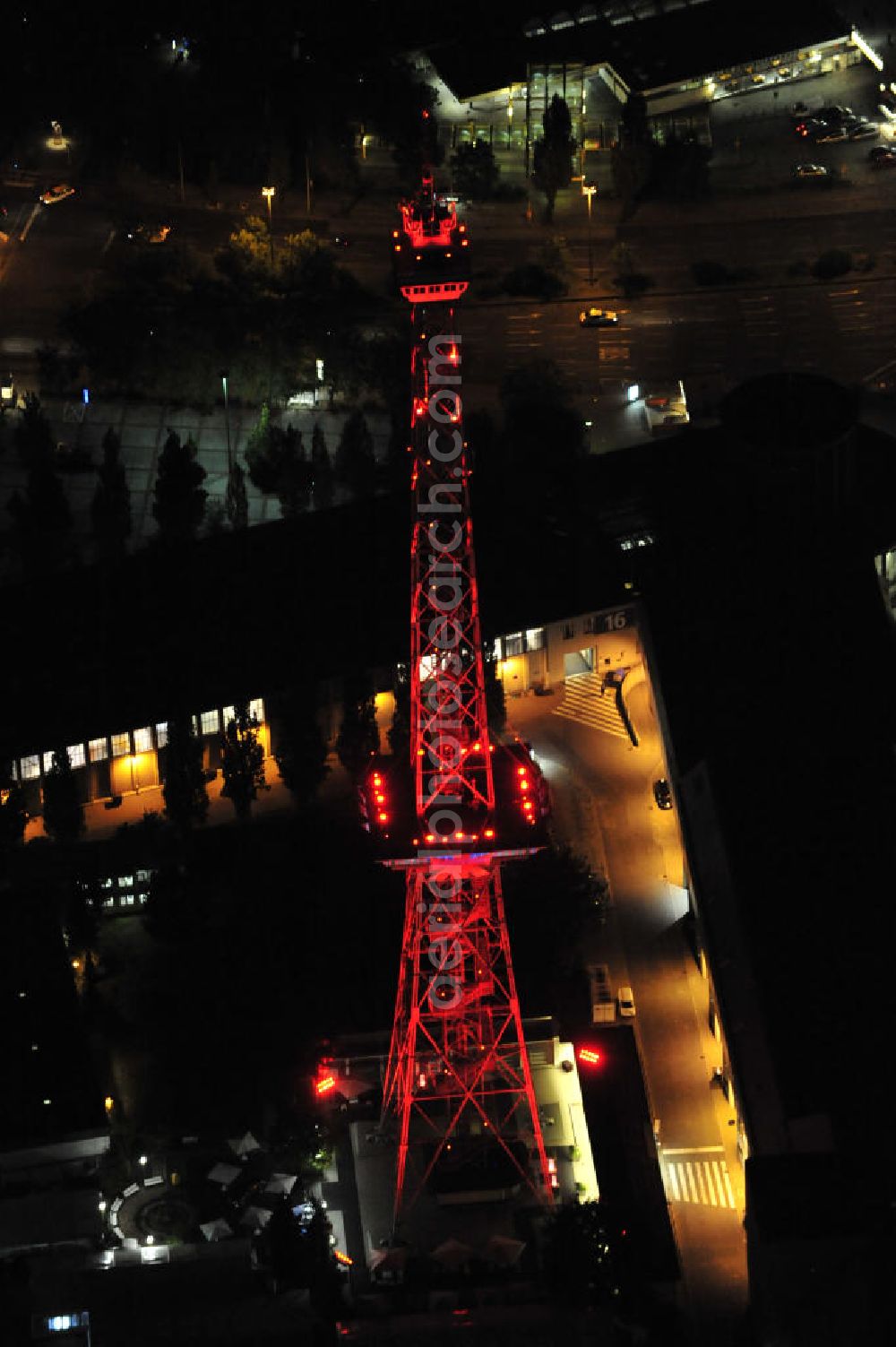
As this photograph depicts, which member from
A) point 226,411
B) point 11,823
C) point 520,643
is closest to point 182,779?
point 11,823

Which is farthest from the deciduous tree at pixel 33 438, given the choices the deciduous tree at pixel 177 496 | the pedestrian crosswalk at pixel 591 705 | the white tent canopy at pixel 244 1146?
the white tent canopy at pixel 244 1146

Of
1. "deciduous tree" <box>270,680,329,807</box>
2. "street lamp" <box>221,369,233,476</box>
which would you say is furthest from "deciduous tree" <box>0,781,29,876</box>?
"street lamp" <box>221,369,233,476</box>

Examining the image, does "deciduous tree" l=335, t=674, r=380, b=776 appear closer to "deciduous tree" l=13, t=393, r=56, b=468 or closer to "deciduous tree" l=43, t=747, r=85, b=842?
"deciduous tree" l=43, t=747, r=85, b=842

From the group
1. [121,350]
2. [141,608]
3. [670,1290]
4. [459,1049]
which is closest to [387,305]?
[121,350]

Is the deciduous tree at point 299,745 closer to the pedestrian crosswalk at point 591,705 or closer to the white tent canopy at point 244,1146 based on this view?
the pedestrian crosswalk at point 591,705

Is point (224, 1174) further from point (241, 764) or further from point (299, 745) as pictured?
point (299, 745)
